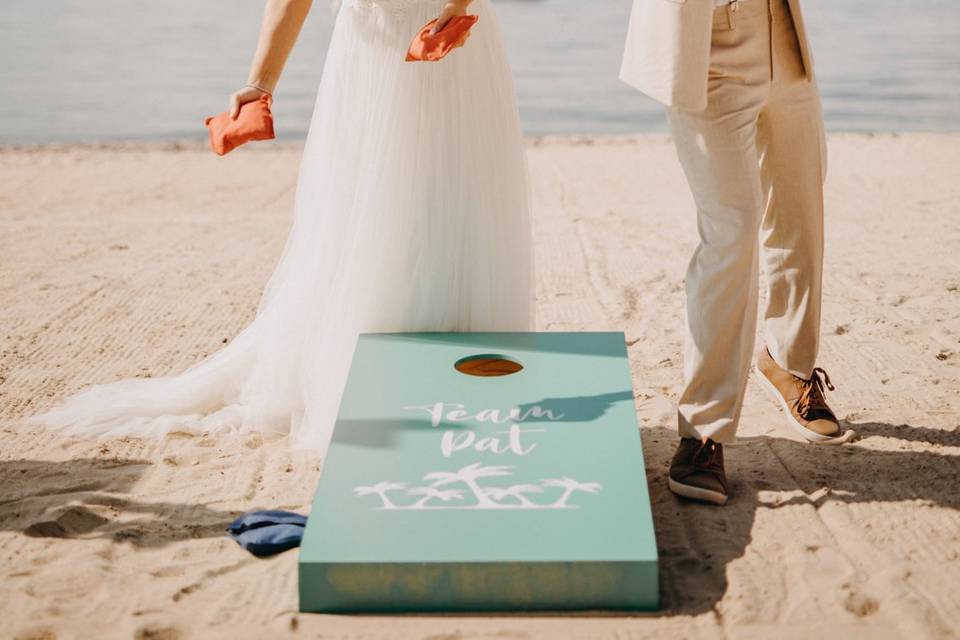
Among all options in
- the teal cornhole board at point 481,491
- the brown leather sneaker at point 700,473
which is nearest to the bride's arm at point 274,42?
the teal cornhole board at point 481,491

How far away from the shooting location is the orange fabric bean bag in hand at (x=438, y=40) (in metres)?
3.35

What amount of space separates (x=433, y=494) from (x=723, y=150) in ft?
4.16

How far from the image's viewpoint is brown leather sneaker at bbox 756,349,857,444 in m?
3.76

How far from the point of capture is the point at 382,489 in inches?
116

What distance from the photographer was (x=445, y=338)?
386cm

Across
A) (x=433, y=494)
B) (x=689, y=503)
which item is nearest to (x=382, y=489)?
(x=433, y=494)

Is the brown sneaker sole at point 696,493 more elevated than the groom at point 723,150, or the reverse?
the groom at point 723,150

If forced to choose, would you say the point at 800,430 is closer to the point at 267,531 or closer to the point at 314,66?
the point at 267,531

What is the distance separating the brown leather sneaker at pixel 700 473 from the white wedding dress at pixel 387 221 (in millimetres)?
922

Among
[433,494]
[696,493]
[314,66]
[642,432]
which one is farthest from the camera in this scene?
[314,66]

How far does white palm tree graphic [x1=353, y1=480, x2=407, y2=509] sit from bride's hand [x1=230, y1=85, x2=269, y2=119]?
4.04 ft

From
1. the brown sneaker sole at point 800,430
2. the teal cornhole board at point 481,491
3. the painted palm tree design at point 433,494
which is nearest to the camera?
the teal cornhole board at point 481,491

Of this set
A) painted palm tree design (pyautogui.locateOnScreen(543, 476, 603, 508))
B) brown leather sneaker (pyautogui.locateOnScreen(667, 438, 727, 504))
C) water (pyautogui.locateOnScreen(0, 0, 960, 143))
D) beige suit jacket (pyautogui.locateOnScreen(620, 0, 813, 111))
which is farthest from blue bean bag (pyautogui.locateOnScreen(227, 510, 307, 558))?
water (pyautogui.locateOnScreen(0, 0, 960, 143))

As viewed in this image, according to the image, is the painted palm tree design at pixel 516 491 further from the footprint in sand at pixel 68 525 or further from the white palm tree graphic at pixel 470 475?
the footprint in sand at pixel 68 525
